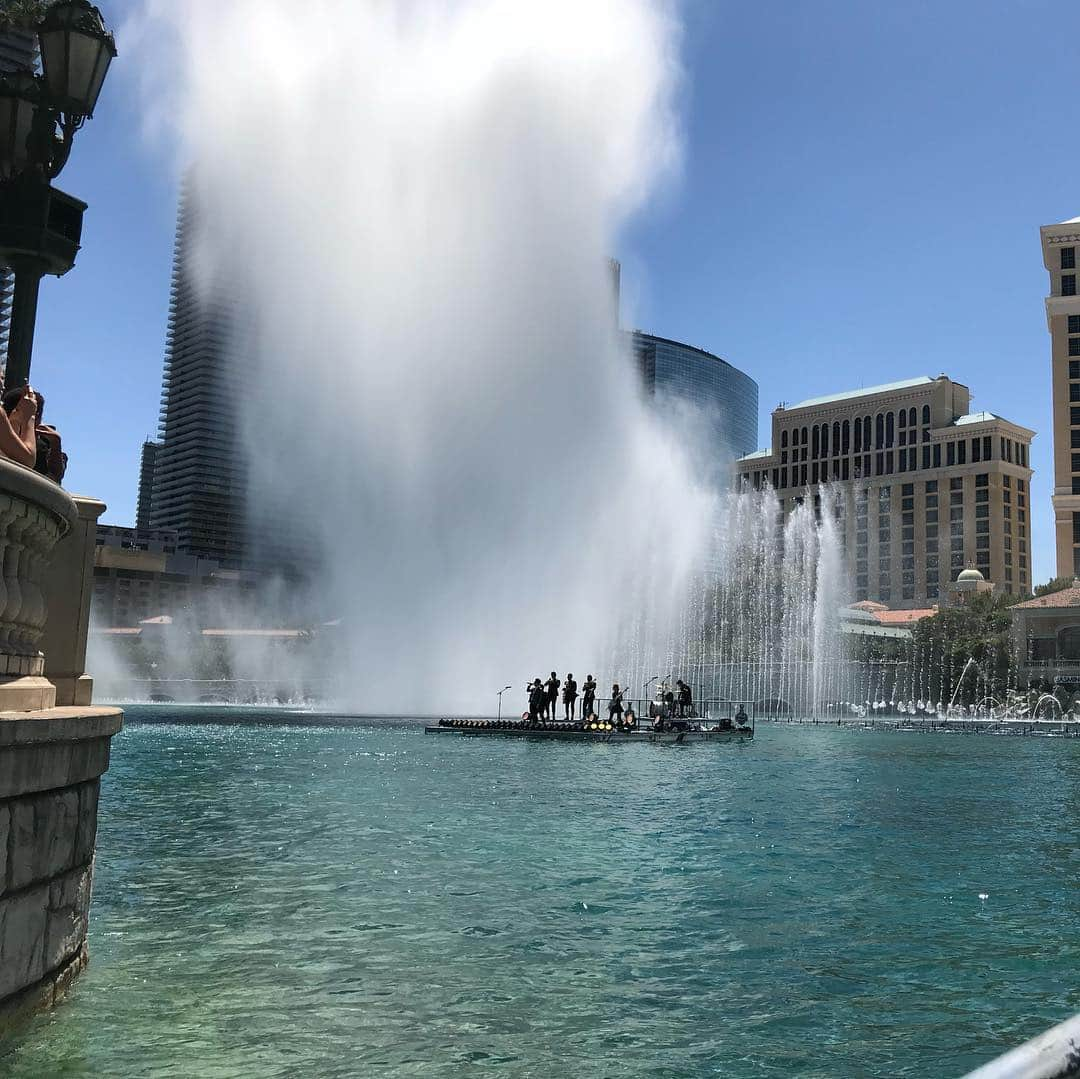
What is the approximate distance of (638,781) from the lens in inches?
880

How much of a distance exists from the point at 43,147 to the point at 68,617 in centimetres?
284

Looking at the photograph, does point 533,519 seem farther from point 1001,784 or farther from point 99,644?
point 99,644

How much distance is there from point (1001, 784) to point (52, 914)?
73.9ft

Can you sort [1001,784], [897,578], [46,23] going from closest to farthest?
[46,23]
[1001,784]
[897,578]

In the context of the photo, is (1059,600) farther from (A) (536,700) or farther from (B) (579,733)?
(B) (579,733)

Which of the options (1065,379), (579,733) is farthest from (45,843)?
(1065,379)

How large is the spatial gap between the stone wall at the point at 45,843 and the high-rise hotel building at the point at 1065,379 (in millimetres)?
102784

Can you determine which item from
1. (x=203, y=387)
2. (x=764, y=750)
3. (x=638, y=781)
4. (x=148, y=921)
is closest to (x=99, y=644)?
(x=203, y=387)

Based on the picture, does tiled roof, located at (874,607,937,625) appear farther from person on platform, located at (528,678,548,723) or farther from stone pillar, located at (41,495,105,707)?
stone pillar, located at (41,495,105,707)

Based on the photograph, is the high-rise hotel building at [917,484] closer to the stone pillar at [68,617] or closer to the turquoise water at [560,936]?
the turquoise water at [560,936]

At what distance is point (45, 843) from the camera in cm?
561

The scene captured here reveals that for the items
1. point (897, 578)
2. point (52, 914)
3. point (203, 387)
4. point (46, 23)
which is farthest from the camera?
point (203, 387)

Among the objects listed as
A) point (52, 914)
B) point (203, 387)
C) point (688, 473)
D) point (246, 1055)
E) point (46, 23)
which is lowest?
point (246, 1055)

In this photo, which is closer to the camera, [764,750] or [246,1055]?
[246,1055]
